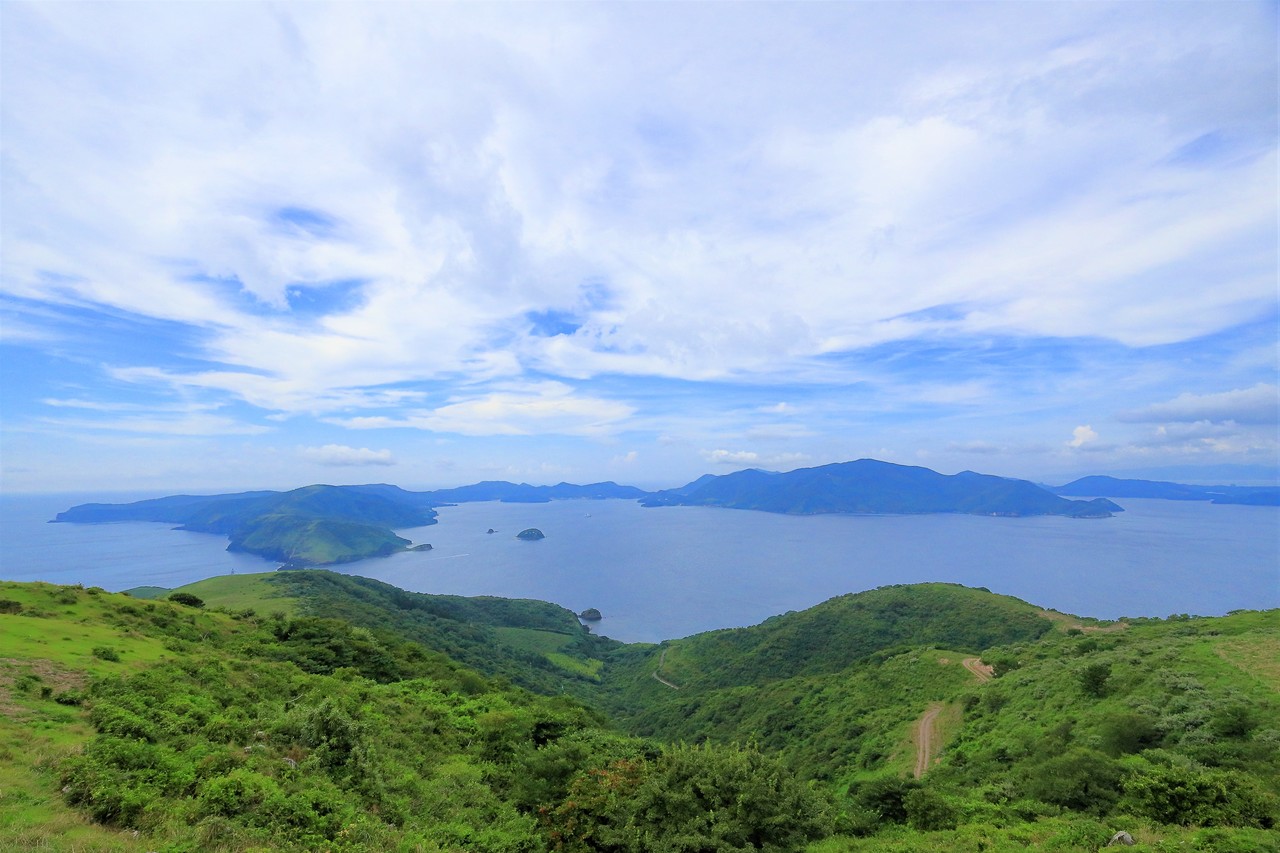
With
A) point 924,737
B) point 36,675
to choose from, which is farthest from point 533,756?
point 924,737

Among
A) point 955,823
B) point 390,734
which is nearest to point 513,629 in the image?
point 390,734

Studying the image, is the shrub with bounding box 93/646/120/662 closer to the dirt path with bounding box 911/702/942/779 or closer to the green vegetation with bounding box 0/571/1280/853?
the green vegetation with bounding box 0/571/1280/853

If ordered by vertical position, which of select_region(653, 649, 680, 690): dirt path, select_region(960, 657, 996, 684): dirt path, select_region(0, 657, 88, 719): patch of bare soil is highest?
select_region(0, 657, 88, 719): patch of bare soil

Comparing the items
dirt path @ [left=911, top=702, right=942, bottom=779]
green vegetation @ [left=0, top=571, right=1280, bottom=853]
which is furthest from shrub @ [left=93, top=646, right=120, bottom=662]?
dirt path @ [left=911, top=702, right=942, bottom=779]

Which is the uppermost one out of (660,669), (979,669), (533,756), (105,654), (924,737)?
(105,654)

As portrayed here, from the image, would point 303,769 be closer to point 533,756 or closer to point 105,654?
point 533,756

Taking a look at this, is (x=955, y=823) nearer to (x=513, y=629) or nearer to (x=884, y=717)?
(x=884, y=717)
